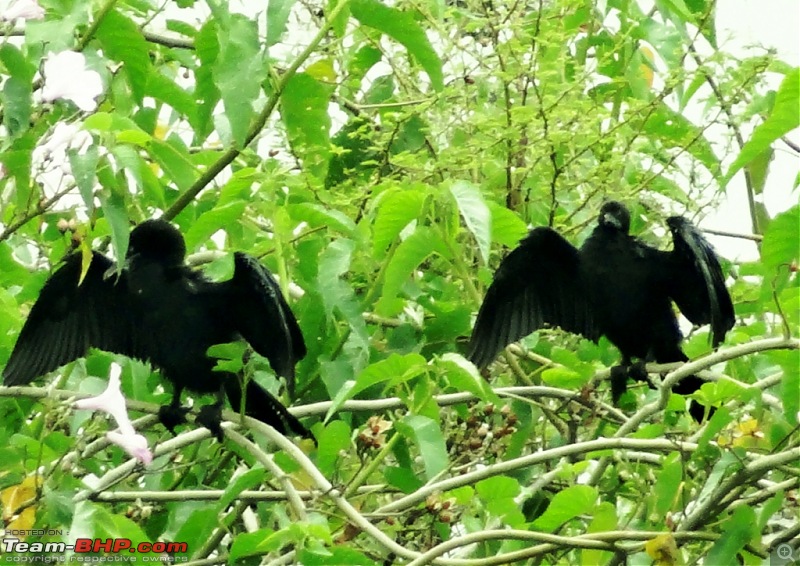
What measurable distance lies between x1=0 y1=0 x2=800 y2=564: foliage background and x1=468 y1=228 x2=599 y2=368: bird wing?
0.07 m

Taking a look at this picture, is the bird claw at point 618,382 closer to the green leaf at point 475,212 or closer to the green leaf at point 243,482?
the green leaf at point 475,212

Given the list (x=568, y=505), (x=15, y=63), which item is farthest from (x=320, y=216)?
(x=568, y=505)

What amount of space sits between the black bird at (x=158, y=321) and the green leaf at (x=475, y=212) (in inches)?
28.5

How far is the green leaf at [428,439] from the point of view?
8.40ft

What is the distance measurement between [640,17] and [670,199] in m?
0.68

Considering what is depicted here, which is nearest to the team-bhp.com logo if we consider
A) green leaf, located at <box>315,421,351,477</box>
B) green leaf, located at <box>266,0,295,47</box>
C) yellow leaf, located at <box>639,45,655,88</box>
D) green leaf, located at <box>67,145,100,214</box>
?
green leaf, located at <box>315,421,351,477</box>

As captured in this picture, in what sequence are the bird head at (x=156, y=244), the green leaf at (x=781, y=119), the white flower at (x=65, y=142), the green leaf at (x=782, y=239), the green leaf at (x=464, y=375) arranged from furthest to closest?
the bird head at (x=156, y=244) < the green leaf at (x=464, y=375) < the white flower at (x=65, y=142) < the green leaf at (x=782, y=239) < the green leaf at (x=781, y=119)

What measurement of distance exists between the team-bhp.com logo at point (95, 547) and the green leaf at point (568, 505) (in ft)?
2.67

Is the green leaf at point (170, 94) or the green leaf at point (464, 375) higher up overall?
the green leaf at point (170, 94)

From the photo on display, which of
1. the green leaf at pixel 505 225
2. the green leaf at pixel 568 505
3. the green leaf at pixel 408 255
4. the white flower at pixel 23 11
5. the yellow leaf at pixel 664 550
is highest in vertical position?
the white flower at pixel 23 11

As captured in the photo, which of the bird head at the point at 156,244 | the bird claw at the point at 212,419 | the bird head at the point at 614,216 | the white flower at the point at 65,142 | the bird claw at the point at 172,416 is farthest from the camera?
the bird head at the point at 614,216

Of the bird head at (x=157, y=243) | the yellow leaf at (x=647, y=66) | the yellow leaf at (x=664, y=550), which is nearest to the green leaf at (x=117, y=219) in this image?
the bird head at (x=157, y=243)

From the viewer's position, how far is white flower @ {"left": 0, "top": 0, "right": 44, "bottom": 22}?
2.37m

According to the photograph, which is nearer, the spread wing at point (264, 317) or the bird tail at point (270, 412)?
the spread wing at point (264, 317)
